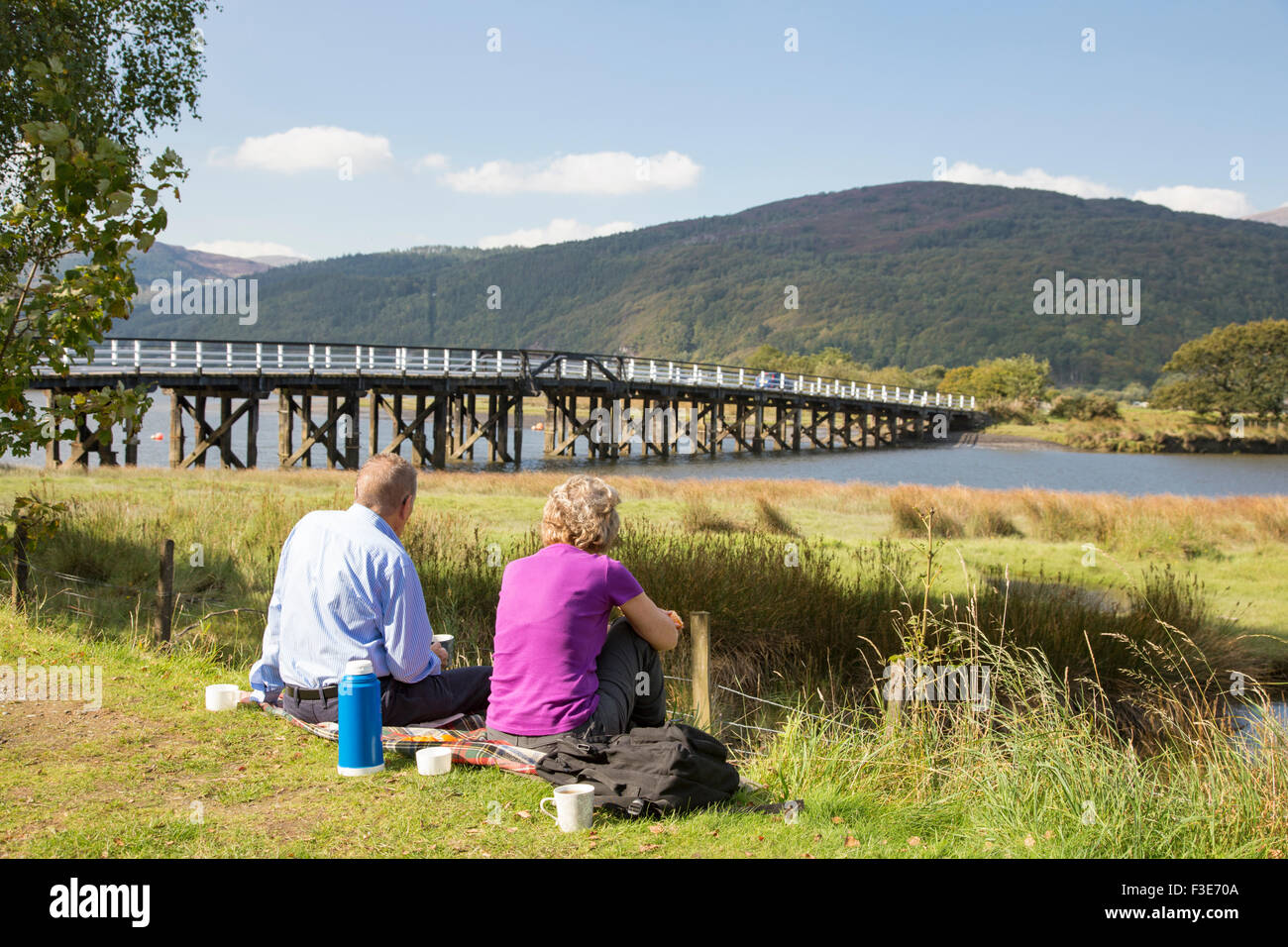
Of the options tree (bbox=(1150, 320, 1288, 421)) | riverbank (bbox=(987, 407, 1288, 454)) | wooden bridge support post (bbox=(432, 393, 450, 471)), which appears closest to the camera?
wooden bridge support post (bbox=(432, 393, 450, 471))

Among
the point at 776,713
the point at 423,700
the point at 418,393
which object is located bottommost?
the point at 776,713

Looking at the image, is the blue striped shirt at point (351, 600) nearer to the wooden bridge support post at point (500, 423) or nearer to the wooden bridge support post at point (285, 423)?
the wooden bridge support post at point (285, 423)

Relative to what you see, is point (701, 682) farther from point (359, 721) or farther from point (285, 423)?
point (285, 423)

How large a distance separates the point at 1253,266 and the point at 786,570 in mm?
205318

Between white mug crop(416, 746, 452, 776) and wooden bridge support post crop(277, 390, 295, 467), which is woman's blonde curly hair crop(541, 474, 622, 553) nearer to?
white mug crop(416, 746, 452, 776)

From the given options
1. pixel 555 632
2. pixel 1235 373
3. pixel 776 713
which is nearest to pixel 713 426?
pixel 1235 373

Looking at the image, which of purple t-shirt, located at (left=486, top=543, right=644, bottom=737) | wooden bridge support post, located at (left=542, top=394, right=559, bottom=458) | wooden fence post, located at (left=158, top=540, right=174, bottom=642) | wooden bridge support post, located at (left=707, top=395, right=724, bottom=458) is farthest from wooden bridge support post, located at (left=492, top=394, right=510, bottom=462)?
purple t-shirt, located at (left=486, top=543, right=644, bottom=737)

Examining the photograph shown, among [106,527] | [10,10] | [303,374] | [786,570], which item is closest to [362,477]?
[786,570]

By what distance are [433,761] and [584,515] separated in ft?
3.96

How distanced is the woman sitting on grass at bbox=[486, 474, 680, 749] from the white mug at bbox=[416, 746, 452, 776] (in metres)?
0.23

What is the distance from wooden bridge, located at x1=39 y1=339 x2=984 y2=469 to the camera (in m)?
27.9

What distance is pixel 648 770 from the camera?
408cm

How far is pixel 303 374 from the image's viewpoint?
30.9m
